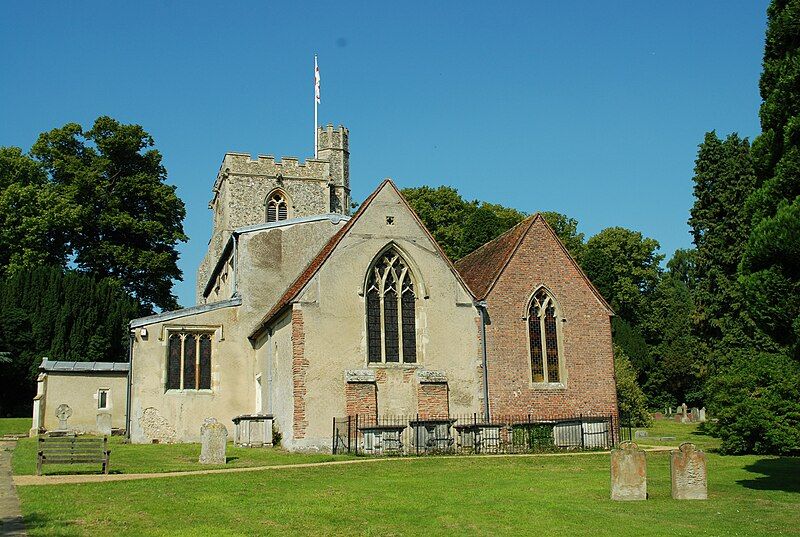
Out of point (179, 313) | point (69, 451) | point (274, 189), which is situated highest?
point (274, 189)

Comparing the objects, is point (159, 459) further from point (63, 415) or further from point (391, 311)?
point (63, 415)

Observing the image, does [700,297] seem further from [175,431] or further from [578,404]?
[175,431]

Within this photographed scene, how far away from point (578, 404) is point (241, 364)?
13.2 metres

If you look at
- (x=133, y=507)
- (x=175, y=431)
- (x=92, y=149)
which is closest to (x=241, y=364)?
(x=175, y=431)

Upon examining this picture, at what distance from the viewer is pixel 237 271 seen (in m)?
31.8

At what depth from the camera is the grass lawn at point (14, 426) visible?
36.9 meters

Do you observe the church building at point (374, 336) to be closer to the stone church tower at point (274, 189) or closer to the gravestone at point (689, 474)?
the gravestone at point (689, 474)

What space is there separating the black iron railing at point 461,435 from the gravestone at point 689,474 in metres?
10.8

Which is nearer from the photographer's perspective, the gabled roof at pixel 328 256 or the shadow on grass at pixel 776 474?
the shadow on grass at pixel 776 474

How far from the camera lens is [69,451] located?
56.2ft

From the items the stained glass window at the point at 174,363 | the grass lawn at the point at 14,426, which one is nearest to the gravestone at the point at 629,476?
A: the stained glass window at the point at 174,363

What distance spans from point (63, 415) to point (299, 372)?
14823 millimetres

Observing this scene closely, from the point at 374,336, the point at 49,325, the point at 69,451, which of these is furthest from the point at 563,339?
the point at 49,325

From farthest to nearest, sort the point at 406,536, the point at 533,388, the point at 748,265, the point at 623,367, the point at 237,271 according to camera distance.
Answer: the point at 623,367
the point at 237,271
the point at 533,388
the point at 748,265
the point at 406,536
